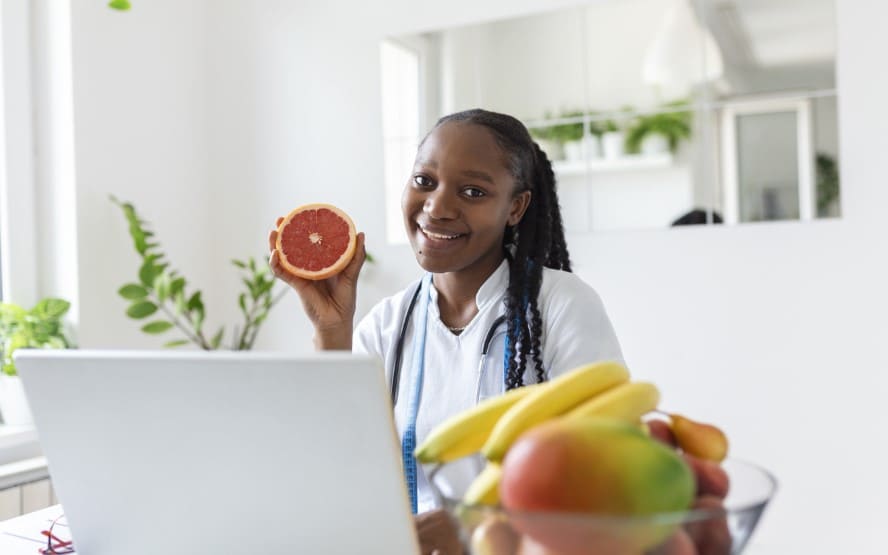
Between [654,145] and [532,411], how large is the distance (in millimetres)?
2266

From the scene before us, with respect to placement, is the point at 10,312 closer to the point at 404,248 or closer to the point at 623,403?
the point at 404,248

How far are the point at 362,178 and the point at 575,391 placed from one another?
106 inches

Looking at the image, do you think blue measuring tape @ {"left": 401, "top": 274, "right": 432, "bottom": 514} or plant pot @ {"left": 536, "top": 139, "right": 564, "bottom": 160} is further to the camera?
plant pot @ {"left": 536, "top": 139, "right": 564, "bottom": 160}

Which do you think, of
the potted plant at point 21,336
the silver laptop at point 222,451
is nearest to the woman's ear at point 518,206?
the silver laptop at point 222,451

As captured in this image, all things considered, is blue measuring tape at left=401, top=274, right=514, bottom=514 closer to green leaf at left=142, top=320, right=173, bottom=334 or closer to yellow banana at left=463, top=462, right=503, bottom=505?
yellow banana at left=463, top=462, right=503, bottom=505

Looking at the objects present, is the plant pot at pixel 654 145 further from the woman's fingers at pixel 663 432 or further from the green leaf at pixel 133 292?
the woman's fingers at pixel 663 432

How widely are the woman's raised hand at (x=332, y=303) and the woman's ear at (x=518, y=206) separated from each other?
0.97 ft

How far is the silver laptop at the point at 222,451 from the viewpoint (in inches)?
28.7

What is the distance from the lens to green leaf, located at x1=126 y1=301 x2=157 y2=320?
292 cm

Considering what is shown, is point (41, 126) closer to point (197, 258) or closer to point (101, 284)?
point (101, 284)

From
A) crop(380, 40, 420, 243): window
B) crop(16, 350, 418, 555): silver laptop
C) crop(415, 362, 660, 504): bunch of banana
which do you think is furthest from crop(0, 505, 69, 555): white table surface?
crop(380, 40, 420, 243): window

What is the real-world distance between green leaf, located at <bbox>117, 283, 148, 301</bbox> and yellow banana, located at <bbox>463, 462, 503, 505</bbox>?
8.29 ft

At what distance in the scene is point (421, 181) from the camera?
155 centimetres

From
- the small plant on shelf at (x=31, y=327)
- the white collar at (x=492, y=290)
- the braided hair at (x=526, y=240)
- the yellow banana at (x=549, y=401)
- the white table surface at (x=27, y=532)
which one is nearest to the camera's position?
the yellow banana at (x=549, y=401)
